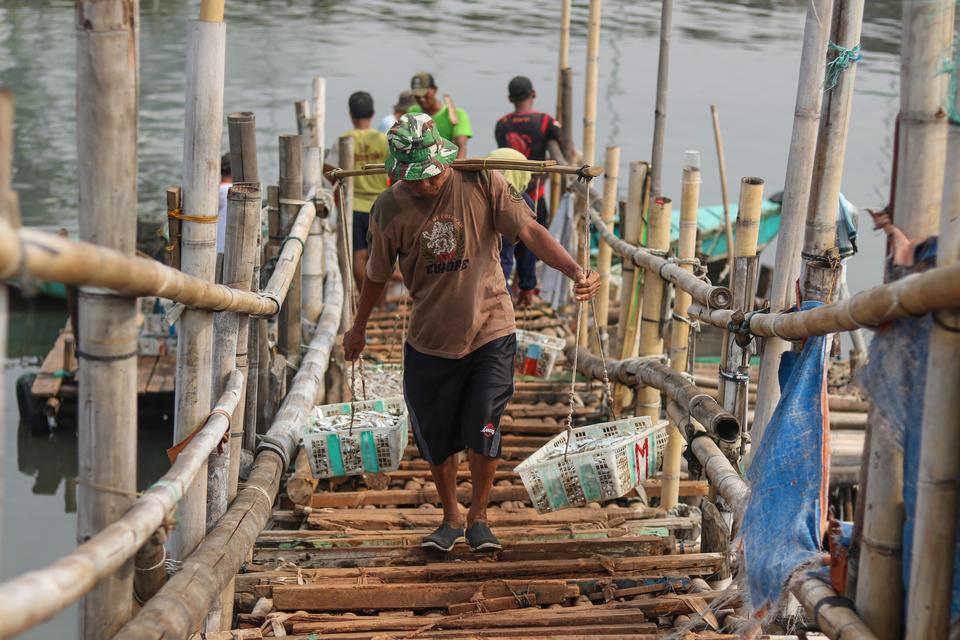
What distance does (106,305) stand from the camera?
2.24 m

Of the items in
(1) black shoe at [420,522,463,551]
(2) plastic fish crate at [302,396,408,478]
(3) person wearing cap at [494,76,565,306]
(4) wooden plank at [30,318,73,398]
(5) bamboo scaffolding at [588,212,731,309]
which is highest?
(3) person wearing cap at [494,76,565,306]

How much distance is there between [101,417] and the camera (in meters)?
2.29

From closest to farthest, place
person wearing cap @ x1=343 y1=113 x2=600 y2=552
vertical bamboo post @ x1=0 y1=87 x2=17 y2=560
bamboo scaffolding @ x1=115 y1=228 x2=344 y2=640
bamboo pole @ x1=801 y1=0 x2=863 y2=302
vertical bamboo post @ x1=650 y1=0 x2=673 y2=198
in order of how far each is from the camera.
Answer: vertical bamboo post @ x1=0 y1=87 x2=17 y2=560 < bamboo scaffolding @ x1=115 y1=228 x2=344 y2=640 < bamboo pole @ x1=801 y1=0 x2=863 y2=302 < person wearing cap @ x1=343 y1=113 x2=600 y2=552 < vertical bamboo post @ x1=650 y1=0 x2=673 y2=198

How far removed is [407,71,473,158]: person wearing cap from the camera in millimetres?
7773

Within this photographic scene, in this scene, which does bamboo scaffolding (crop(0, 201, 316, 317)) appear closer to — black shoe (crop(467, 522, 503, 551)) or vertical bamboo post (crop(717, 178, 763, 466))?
black shoe (crop(467, 522, 503, 551))

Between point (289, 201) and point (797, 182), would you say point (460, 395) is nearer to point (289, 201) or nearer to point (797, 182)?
point (797, 182)

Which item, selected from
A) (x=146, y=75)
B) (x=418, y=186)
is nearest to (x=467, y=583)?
(x=418, y=186)

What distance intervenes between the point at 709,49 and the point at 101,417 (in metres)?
25.9

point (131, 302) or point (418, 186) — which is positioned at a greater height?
point (418, 186)

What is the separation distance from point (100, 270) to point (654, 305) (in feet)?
11.6

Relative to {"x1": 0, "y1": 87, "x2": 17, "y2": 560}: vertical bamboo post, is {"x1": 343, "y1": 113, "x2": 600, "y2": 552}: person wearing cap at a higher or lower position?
lower

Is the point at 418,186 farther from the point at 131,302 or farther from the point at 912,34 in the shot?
the point at 912,34

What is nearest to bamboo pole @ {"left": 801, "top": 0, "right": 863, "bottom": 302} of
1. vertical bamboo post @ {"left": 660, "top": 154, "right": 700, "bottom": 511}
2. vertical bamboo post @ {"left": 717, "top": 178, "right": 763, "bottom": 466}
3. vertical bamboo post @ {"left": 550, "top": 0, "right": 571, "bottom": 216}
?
vertical bamboo post @ {"left": 717, "top": 178, "right": 763, "bottom": 466}

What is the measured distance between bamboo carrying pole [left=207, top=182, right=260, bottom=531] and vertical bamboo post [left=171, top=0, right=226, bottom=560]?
262 millimetres
